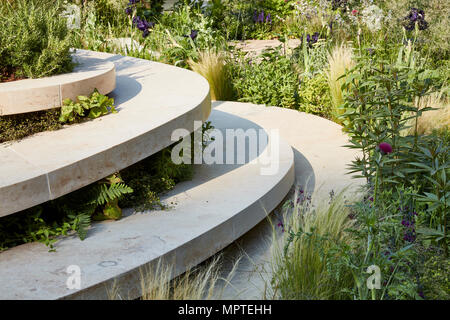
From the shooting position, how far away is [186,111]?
13.5ft

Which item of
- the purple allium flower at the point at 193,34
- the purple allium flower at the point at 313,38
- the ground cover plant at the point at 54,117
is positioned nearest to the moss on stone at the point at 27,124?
the ground cover plant at the point at 54,117

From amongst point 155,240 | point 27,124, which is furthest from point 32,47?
point 155,240

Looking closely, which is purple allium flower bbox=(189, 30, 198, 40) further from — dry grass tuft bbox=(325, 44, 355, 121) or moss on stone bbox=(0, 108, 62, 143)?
moss on stone bbox=(0, 108, 62, 143)

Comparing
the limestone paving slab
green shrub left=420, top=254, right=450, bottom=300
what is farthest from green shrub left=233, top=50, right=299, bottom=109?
green shrub left=420, top=254, right=450, bottom=300

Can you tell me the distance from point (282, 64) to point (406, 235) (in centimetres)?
398

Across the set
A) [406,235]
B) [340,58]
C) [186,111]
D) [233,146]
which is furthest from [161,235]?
[340,58]

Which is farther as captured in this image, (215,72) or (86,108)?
(215,72)

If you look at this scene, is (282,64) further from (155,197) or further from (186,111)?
(155,197)

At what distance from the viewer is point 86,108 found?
4.14 m

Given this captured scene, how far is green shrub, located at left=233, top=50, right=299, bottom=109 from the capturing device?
6719 mm

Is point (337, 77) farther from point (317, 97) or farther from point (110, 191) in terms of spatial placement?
point (110, 191)

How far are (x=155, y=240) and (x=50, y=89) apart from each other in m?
1.47

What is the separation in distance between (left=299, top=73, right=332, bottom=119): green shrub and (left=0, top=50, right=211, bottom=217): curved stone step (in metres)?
1.92
